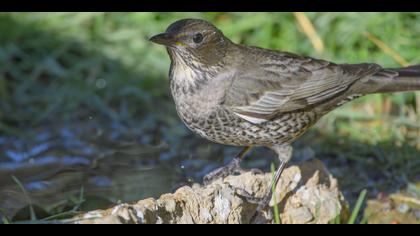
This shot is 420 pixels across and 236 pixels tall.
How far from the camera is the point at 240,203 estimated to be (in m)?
5.34

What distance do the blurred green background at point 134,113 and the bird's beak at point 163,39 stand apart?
1322mm

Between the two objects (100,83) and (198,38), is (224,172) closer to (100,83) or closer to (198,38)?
(198,38)

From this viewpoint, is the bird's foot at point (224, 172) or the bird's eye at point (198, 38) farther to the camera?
the bird's foot at point (224, 172)

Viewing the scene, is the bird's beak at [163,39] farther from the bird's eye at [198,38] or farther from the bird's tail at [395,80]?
the bird's tail at [395,80]

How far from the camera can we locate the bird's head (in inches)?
224

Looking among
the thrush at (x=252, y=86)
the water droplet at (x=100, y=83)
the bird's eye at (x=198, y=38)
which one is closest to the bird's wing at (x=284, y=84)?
the thrush at (x=252, y=86)

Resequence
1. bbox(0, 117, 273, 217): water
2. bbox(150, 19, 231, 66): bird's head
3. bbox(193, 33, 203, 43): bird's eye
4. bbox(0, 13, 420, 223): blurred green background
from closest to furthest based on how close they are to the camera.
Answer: bbox(150, 19, 231, 66): bird's head, bbox(193, 33, 203, 43): bird's eye, bbox(0, 117, 273, 217): water, bbox(0, 13, 420, 223): blurred green background

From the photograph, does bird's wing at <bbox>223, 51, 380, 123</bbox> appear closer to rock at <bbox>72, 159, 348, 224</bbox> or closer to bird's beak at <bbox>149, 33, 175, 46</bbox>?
rock at <bbox>72, 159, 348, 224</bbox>

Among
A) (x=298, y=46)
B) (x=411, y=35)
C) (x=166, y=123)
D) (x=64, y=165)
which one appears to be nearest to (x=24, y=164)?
(x=64, y=165)

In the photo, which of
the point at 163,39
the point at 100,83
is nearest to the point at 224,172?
the point at 163,39

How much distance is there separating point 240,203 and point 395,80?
1.65 metres

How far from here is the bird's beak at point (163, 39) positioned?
218 inches

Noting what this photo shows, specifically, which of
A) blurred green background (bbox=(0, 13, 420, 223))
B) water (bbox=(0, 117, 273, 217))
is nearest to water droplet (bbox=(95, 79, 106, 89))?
blurred green background (bbox=(0, 13, 420, 223))

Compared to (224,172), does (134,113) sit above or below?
above
